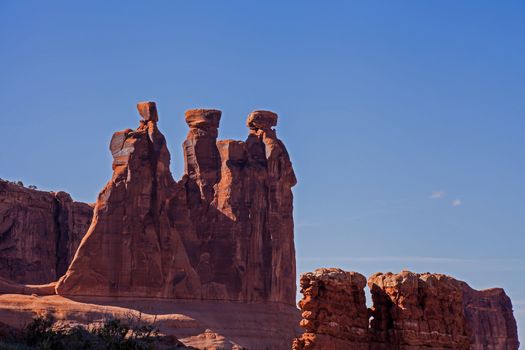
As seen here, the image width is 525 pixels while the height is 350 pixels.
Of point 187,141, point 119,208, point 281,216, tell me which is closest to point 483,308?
point 281,216

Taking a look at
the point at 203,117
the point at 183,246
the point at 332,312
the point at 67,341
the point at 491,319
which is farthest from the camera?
the point at 491,319

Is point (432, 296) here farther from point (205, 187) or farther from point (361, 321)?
point (205, 187)

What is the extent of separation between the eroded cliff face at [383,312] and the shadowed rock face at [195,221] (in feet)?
109

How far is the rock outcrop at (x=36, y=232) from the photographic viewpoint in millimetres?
91938

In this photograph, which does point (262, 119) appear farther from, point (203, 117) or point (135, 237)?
point (135, 237)

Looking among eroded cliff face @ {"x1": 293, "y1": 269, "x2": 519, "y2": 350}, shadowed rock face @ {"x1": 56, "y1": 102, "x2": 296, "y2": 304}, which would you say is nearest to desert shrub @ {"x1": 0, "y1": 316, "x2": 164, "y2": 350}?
eroded cliff face @ {"x1": 293, "y1": 269, "x2": 519, "y2": 350}

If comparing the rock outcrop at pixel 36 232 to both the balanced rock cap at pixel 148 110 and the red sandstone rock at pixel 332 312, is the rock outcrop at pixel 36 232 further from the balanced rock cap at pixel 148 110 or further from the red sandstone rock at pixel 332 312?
the red sandstone rock at pixel 332 312

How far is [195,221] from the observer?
8881cm

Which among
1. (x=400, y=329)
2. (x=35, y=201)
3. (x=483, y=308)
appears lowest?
(x=400, y=329)

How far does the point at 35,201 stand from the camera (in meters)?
94.4

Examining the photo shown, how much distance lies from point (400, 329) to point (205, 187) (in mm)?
47485

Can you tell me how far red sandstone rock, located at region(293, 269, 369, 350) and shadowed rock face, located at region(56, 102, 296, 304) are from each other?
111 ft

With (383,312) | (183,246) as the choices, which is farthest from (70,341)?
(183,246)

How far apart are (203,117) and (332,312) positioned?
4841 cm
